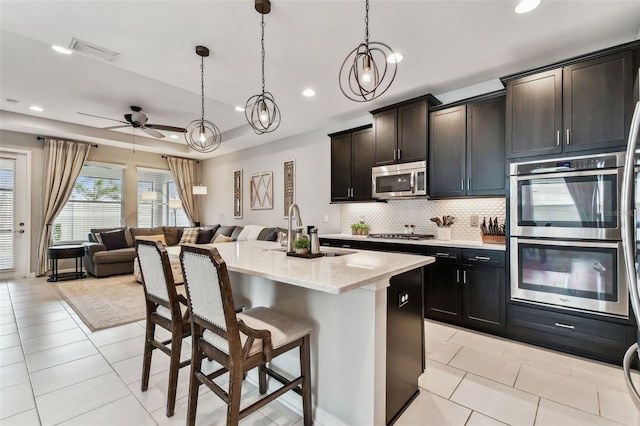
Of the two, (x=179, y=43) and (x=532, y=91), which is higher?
(x=179, y=43)

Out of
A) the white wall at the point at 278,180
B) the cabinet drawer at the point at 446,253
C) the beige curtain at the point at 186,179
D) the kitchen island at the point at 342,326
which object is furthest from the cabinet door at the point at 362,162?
the beige curtain at the point at 186,179

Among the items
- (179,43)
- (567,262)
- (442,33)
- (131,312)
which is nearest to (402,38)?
(442,33)

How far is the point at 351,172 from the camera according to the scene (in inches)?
173

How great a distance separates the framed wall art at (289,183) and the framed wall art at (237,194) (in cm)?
165

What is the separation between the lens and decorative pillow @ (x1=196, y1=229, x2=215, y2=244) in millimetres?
6750

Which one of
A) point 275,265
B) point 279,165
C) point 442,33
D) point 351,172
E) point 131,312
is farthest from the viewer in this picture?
point 279,165

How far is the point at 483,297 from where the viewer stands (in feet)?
9.72

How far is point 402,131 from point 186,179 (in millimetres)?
6137

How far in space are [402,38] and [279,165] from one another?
3.80 metres

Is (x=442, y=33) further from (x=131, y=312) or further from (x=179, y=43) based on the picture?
(x=131, y=312)

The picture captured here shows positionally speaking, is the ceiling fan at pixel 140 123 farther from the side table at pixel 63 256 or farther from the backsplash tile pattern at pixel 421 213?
the backsplash tile pattern at pixel 421 213

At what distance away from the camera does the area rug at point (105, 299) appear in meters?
3.42

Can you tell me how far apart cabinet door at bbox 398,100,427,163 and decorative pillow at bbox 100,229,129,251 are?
5.86 meters

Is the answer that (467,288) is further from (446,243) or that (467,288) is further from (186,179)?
(186,179)
